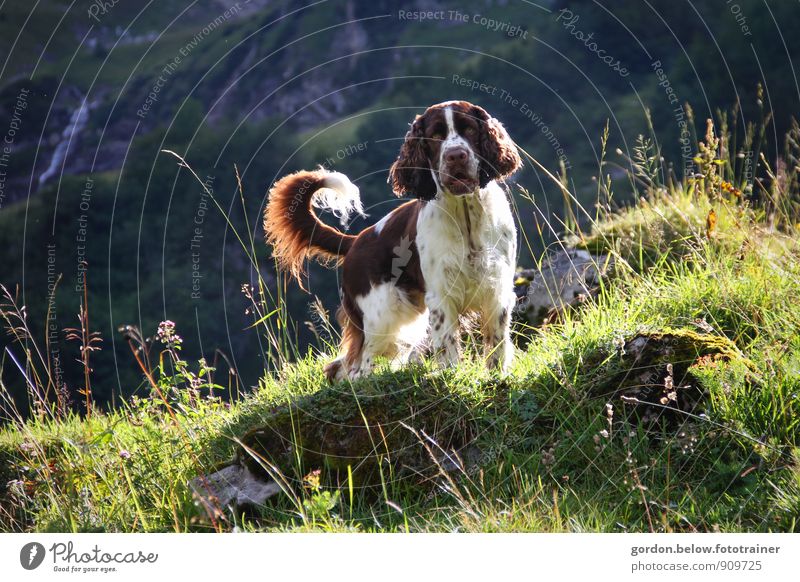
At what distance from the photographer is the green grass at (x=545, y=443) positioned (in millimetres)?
3254

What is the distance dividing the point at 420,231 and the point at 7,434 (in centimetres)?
328

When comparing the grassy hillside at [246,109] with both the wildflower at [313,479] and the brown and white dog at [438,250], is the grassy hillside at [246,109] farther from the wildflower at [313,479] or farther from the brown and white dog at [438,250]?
the wildflower at [313,479]

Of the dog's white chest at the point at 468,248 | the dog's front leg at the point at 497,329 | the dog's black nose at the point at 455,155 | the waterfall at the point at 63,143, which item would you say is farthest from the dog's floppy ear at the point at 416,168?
the waterfall at the point at 63,143

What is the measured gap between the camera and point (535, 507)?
3338mm

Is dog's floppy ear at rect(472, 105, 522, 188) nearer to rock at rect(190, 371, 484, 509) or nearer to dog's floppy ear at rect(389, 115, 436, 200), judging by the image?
dog's floppy ear at rect(389, 115, 436, 200)

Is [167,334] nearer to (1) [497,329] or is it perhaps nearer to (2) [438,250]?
(2) [438,250]

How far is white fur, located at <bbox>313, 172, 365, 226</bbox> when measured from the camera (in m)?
5.13

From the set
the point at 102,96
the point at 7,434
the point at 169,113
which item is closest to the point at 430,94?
the point at 169,113

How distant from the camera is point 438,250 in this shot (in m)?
4.66

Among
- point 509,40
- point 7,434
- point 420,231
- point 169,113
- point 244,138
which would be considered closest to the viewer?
point 420,231

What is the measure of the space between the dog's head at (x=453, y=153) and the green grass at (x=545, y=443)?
38.6 inches

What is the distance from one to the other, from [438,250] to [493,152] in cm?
62

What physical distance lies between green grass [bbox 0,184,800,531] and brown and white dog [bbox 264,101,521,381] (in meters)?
0.43
